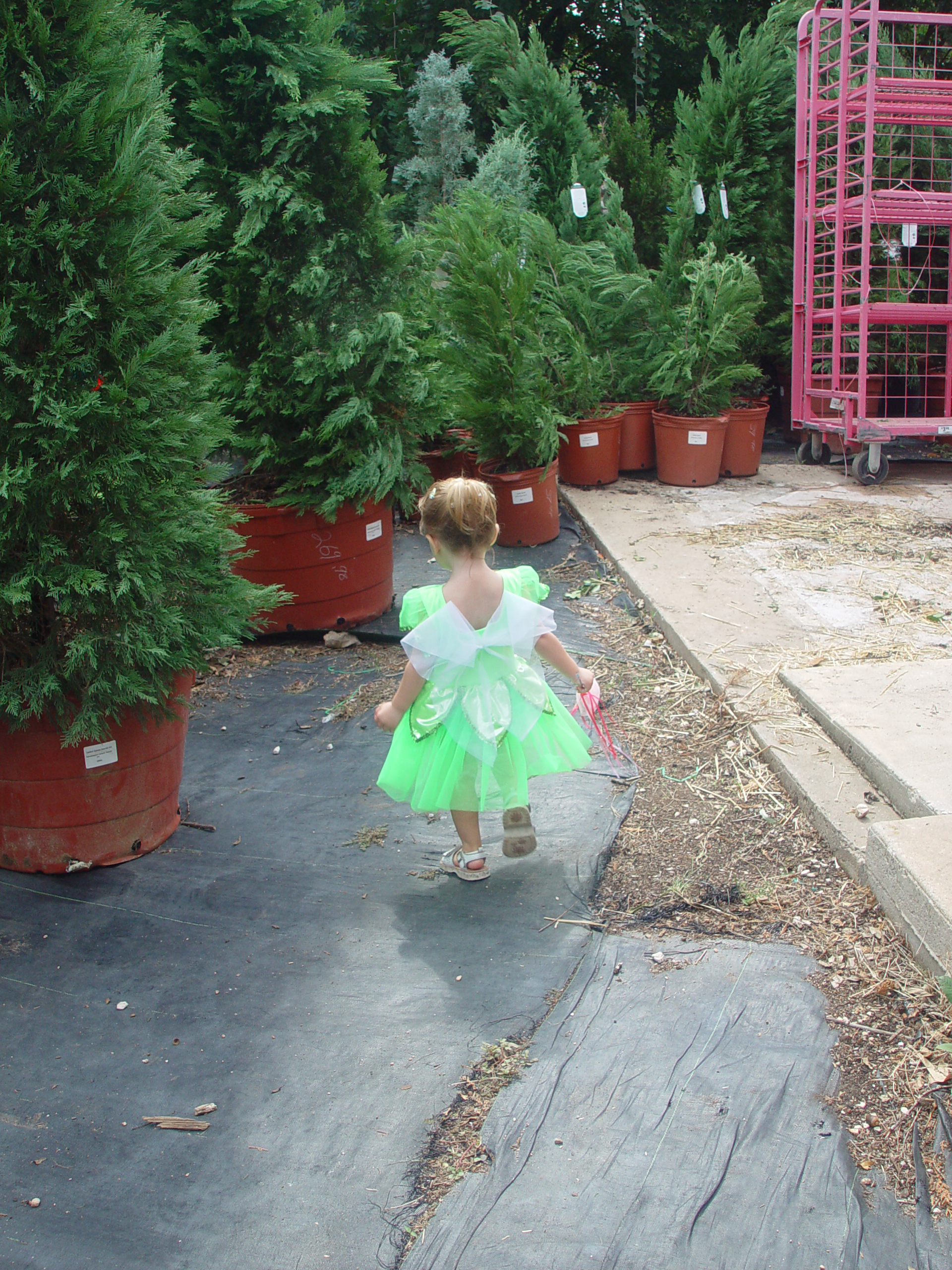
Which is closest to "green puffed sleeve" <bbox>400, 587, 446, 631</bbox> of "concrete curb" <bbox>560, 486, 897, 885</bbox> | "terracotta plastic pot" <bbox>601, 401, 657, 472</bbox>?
"concrete curb" <bbox>560, 486, 897, 885</bbox>

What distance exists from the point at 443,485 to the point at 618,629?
2276 mm

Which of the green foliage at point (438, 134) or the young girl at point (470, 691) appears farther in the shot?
the green foliage at point (438, 134)

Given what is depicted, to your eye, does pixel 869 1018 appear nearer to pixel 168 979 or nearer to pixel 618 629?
pixel 168 979

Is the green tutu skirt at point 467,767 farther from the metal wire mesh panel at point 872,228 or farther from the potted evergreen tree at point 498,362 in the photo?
the metal wire mesh panel at point 872,228

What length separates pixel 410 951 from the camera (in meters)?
2.32

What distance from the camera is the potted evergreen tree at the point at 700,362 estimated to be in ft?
22.0

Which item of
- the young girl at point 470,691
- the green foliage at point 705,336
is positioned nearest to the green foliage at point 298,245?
the young girl at point 470,691

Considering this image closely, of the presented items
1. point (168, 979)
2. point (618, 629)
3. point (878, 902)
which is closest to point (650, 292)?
point (618, 629)


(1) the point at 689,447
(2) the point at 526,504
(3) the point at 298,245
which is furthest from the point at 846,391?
(3) the point at 298,245

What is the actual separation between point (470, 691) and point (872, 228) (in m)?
6.72

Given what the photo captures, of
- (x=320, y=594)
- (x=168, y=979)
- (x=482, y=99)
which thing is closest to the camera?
(x=168, y=979)

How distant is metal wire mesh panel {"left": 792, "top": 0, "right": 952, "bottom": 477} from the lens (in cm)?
667

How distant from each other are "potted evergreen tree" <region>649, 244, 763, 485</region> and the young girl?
471 centimetres

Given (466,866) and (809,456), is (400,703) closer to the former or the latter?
(466,866)
